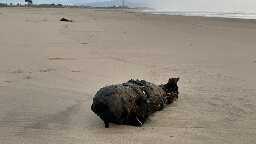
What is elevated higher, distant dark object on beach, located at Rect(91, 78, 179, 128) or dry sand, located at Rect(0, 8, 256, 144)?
distant dark object on beach, located at Rect(91, 78, 179, 128)

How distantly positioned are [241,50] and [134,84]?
6.10 meters

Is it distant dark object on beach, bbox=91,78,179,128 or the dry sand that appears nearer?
the dry sand

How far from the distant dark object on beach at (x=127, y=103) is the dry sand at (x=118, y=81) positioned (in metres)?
0.12

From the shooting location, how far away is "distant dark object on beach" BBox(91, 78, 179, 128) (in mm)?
5016

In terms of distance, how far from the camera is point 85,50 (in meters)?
10.6

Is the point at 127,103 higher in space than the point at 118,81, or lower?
higher

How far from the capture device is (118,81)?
7.33m

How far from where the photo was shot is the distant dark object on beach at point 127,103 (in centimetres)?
502

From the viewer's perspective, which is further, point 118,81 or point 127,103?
point 118,81

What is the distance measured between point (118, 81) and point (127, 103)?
7.32 ft

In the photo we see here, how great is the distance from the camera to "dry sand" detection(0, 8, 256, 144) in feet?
15.9

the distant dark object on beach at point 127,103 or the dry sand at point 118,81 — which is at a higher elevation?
the distant dark object on beach at point 127,103

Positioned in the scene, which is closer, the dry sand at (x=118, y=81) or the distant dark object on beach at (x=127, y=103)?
the dry sand at (x=118, y=81)

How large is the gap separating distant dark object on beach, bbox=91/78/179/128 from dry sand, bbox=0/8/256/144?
A: 0.12 m
